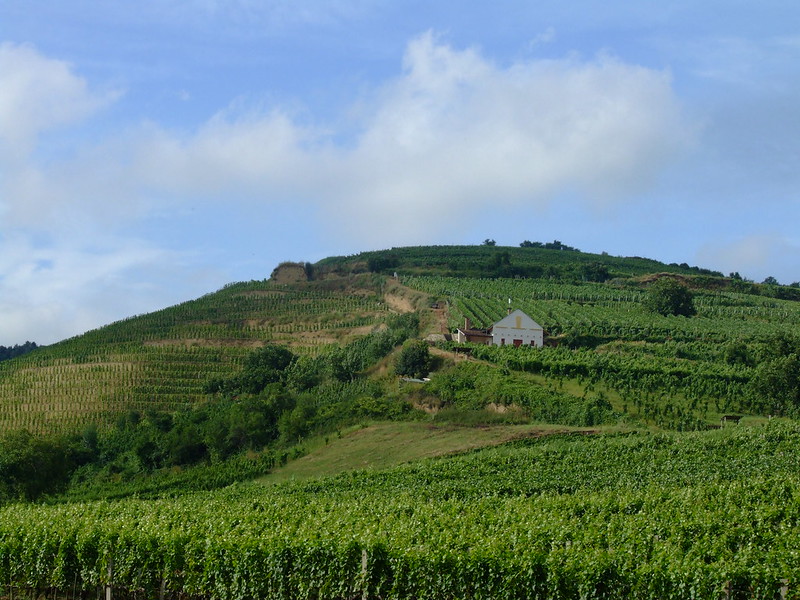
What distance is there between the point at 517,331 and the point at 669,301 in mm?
25706

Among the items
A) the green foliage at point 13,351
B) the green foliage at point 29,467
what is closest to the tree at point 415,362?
the green foliage at point 29,467

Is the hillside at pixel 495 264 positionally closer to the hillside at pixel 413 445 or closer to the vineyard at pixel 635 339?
the hillside at pixel 413 445

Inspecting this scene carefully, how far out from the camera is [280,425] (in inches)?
2330

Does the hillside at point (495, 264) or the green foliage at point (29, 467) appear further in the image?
the hillside at point (495, 264)

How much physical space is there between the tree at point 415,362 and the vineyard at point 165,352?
19.3 meters

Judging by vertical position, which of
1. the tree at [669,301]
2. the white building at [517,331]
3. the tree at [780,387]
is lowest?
the tree at [780,387]

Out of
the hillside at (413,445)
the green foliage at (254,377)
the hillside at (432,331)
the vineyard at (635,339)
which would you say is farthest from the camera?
the green foliage at (254,377)

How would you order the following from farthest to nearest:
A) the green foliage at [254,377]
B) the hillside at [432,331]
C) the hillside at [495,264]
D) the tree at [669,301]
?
1. the hillside at [495,264]
2. the tree at [669,301]
3. the green foliage at [254,377]
4. the hillside at [432,331]

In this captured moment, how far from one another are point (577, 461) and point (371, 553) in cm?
2053

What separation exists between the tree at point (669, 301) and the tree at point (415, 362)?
3483cm

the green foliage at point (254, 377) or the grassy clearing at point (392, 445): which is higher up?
the green foliage at point (254, 377)

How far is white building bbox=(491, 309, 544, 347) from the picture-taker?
234ft

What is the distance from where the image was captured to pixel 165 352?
3300 inches

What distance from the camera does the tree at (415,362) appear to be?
6419 cm
